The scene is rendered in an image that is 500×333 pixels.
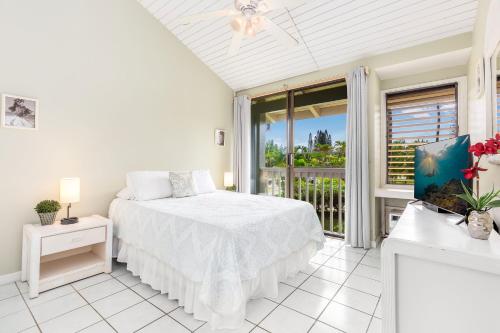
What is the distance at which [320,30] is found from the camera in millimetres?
3104

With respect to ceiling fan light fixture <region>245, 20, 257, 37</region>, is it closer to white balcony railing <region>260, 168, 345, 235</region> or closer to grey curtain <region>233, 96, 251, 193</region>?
grey curtain <region>233, 96, 251, 193</region>

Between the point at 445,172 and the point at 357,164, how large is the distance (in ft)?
5.65

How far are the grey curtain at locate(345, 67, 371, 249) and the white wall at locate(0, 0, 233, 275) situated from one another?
2486mm

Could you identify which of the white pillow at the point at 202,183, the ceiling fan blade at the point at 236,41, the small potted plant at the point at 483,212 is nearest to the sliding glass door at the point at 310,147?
the white pillow at the point at 202,183

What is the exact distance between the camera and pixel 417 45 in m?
3.03

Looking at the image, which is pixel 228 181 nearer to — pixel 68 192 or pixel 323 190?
pixel 323 190

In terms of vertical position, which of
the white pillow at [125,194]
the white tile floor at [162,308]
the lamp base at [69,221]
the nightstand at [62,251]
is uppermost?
the white pillow at [125,194]

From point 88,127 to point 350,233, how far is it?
3.71 metres

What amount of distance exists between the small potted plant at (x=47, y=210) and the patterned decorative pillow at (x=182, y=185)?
3.99ft

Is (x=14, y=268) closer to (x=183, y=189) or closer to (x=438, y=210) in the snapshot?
(x=183, y=189)

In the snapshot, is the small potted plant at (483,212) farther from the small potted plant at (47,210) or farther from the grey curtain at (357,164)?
the small potted plant at (47,210)

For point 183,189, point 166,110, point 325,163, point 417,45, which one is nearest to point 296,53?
point 417,45

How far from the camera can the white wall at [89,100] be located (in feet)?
7.81

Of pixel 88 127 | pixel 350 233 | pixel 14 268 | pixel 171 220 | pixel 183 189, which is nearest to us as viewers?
pixel 171 220
